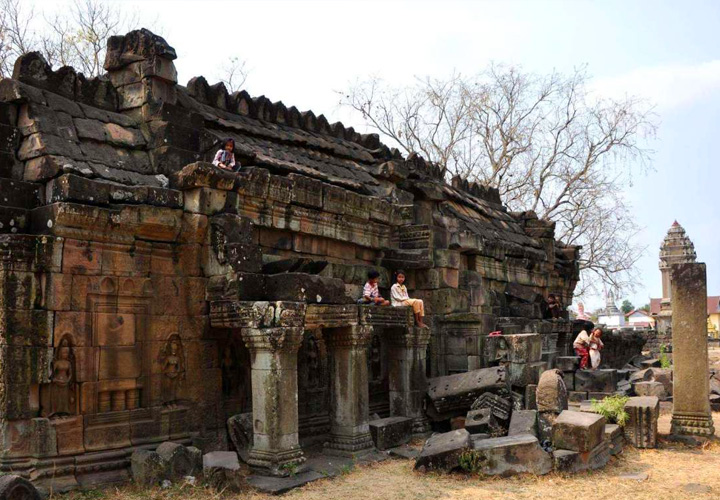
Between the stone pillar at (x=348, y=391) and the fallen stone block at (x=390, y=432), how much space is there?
201mm

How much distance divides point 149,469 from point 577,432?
455cm

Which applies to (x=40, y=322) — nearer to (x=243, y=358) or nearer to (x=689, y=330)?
(x=243, y=358)

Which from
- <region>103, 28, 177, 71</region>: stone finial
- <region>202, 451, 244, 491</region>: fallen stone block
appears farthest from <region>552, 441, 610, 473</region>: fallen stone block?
<region>103, 28, 177, 71</region>: stone finial

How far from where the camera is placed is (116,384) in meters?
7.05

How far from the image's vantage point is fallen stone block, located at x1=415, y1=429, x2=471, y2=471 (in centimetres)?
754

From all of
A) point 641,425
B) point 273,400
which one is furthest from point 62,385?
point 641,425

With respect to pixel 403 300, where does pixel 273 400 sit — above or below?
below

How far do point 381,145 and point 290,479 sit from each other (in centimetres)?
719

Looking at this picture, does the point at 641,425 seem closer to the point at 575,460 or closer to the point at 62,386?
the point at 575,460

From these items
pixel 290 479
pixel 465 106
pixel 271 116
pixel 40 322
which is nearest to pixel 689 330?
pixel 290 479

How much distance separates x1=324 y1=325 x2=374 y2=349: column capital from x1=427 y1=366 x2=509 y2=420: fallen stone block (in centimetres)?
204

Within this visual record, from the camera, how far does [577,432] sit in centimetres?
769

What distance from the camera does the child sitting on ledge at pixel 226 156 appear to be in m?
8.14

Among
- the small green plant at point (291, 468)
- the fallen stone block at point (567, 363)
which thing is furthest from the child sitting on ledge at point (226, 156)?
the fallen stone block at point (567, 363)
